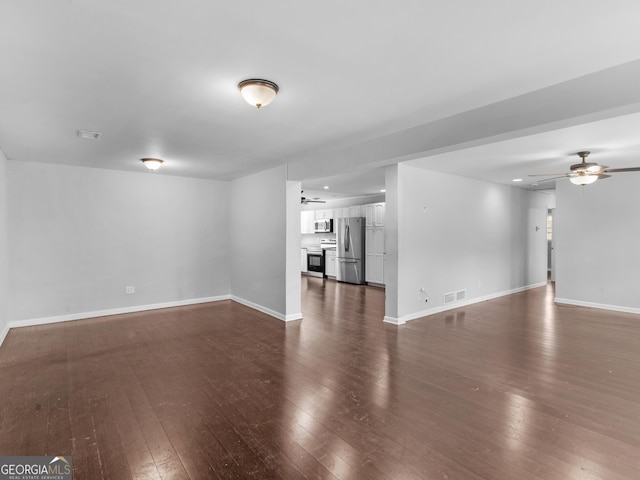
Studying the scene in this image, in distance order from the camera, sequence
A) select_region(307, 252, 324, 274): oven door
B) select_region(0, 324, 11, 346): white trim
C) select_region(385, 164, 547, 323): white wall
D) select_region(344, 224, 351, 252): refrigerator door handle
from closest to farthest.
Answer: select_region(0, 324, 11, 346): white trim → select_region(385, 164, 547, 323): white wall → select_region(344, 224, 351, 252): refrigerator door handle → select_region(307, 252, 324, 274): oven door

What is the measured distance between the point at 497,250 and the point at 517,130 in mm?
5342

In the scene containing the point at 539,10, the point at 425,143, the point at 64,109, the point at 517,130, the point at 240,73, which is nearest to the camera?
the point at 539,10

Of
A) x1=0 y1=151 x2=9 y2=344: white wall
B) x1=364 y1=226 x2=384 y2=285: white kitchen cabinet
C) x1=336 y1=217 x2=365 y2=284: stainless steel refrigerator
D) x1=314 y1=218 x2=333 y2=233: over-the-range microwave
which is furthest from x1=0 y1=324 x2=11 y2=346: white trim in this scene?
x1=314 y1=218 x2=333 y2=233: over-the-range microwave

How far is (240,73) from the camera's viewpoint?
234cm

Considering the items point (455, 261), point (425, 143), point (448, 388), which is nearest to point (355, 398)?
point (448, 388)

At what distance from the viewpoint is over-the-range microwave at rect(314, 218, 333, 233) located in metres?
10.5

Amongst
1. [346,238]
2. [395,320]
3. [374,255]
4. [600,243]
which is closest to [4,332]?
[395,320]

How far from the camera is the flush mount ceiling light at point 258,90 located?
2.43 meters

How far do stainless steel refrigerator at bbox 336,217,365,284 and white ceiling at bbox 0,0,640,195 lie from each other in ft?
17.8

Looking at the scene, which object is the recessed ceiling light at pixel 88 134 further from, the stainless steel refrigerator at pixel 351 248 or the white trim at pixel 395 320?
the stainless steel refrigerator at pixel 351 248

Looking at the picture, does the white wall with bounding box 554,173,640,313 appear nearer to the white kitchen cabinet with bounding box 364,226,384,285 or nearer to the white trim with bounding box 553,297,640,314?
the white trim with bounding box 553,297,640,314

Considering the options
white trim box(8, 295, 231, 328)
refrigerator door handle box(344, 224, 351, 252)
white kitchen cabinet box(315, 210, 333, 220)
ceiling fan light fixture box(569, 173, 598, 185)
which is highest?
ceiling fan light fixture box(569, 173, 598, 185)

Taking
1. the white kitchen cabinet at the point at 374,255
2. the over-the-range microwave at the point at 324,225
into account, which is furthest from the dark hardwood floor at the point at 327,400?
the over-the-range microwave at the point at 324,225

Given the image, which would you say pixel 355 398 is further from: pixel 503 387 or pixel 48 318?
pixel 48 318
